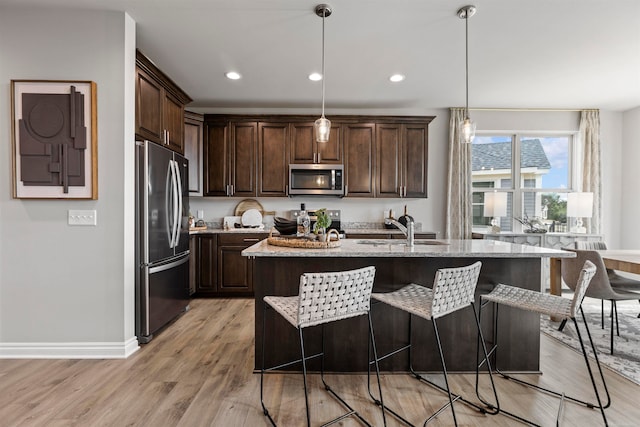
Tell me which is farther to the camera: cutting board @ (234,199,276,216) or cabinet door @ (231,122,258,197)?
cutting board @ (234,199,276,216)

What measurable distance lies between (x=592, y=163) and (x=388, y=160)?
9.92 feet

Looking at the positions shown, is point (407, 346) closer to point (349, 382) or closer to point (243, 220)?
point (349, 382)

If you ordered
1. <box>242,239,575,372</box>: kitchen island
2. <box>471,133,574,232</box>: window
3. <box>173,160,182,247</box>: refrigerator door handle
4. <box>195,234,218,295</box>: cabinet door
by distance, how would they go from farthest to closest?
<box>471,133,574,232</box>: window, <box>195,234,218,295</box>: cabinet door, <box>173,160,182,247</box>: refrigerator door handle, <box>242,239,575,372</box>: kitchen island

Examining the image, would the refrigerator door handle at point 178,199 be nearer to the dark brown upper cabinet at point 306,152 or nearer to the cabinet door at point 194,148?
the cabinet door at point 194,148

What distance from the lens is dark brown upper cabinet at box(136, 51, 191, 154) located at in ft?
9.20

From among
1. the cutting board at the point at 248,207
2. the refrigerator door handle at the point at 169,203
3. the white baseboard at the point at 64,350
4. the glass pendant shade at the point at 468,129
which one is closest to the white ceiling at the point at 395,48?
the glass pendant shade at the point at 468,129

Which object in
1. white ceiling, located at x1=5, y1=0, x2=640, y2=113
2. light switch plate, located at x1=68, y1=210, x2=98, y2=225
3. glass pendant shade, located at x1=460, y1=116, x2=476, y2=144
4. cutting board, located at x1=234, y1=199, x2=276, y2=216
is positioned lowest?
light switch plate, located at x1=68, y1=210, x2=98, y2=225

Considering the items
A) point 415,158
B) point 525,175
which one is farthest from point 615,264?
point 525,175

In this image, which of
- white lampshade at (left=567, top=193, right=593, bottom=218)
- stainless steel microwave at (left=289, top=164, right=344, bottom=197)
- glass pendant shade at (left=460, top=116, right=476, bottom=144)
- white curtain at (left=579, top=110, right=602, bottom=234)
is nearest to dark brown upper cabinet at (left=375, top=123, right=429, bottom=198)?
stainless steel microwave at (left=289, top=164, right=344, bottom=197)

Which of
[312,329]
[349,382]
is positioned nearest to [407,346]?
[349,382]

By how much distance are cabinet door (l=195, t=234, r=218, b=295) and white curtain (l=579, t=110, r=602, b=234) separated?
5363mm

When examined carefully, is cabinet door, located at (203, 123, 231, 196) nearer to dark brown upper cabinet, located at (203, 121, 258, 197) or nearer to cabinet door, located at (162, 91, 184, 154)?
dark brown upper cabinet, located at (203, 121, 258, 197)

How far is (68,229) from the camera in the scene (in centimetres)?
252

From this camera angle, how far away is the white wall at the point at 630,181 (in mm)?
4609
